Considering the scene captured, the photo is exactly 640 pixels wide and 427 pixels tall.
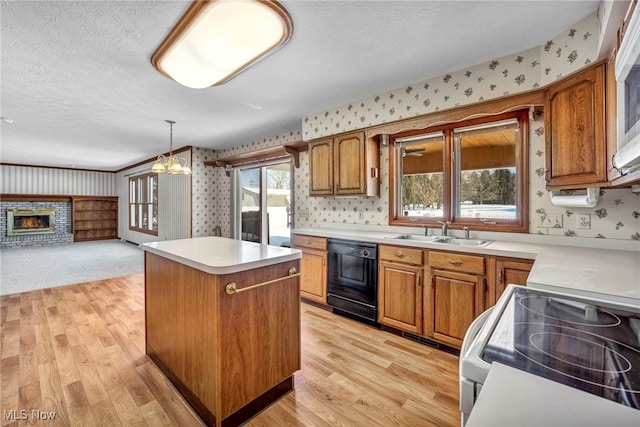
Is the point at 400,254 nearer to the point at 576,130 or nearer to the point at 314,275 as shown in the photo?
the point at 314,275

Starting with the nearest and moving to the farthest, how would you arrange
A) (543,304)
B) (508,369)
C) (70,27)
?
(508,369)
(543,304)
(70,27)

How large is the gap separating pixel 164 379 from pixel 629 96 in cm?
303

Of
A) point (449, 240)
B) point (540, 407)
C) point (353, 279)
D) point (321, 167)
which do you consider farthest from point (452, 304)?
point (321, 167)

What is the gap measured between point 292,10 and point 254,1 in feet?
0.78

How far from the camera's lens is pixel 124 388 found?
6.34 feet

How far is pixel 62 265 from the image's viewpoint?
5707 mm

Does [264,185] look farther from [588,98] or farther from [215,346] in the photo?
[588,98]

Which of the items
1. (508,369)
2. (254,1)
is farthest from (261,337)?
(254,1)

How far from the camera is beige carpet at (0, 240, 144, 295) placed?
456 cm

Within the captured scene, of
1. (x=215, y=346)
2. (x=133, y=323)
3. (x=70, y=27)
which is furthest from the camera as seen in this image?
(x=133, y=323)

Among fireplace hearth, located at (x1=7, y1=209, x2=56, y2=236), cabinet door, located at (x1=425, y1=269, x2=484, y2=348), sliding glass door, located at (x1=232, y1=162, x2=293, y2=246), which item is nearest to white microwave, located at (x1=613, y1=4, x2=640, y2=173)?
cabinet door, located at (x1=425, y1=269, x2=484, y2=348)

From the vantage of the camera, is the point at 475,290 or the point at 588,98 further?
the point at 475,290

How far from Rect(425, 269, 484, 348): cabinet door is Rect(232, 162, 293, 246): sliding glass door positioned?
2.63 meters

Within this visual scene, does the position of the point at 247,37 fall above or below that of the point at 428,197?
above
